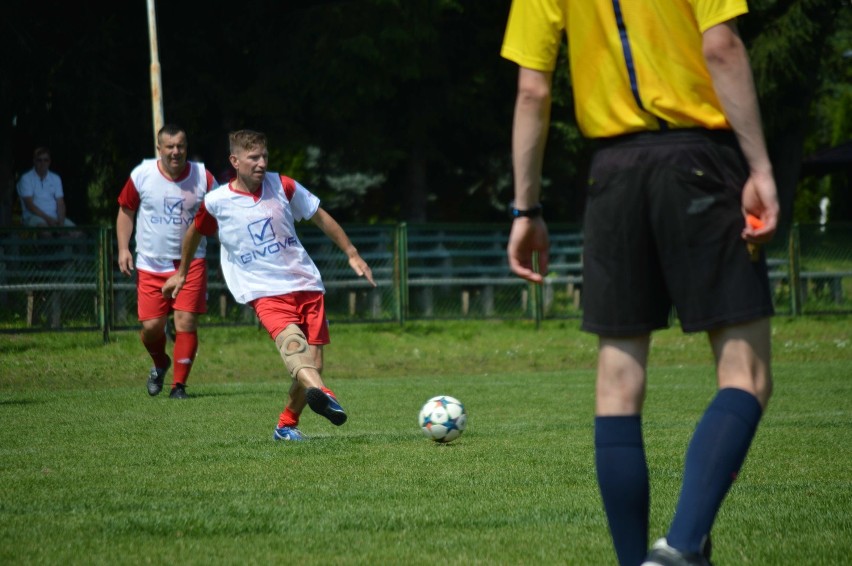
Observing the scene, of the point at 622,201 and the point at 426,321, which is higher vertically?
the point at 622,201

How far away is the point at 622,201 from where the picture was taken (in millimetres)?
3834

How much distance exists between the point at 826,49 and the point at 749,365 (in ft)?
81.9

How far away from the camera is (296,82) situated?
23828mm

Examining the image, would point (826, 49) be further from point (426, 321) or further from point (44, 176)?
point (44, 176)

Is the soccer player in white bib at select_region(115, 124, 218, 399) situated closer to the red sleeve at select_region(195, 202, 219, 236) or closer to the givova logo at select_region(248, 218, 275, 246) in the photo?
the red sleeve at select_region(195, 202, 219, 236)

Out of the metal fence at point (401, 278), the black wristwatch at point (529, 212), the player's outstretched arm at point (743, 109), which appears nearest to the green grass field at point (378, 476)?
the black wristwatch at point (529, 212)

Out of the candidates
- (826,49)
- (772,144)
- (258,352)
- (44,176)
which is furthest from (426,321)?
(772,144)

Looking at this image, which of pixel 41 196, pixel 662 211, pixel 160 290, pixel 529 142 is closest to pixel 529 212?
pixel 529 142

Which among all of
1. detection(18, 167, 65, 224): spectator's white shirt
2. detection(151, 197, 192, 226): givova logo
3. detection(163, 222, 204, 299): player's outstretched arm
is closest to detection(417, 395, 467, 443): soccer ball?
detection(163, 222, 204, 299): player's outstretched arm

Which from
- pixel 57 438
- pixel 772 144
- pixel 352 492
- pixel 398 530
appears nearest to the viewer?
pixel 398 530

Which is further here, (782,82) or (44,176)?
(782,82)

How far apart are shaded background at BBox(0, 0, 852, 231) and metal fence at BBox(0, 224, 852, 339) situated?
451 cm

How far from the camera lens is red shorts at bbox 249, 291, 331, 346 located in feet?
28.3

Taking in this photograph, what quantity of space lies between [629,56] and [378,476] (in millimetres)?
3474
